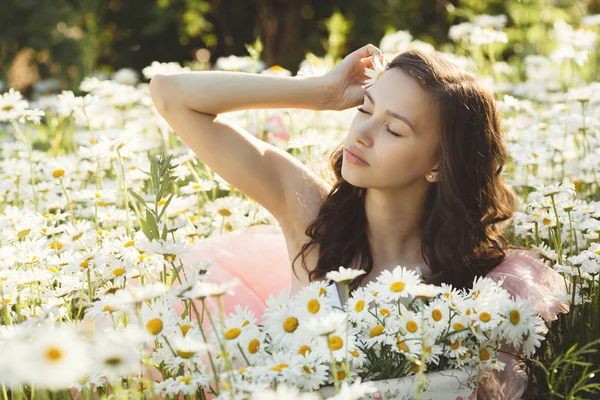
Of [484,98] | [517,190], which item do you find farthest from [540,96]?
[484,98]

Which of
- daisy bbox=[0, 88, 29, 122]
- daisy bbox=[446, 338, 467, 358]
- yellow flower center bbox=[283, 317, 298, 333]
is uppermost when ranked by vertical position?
daisy bbox=[0, 88, 29, 122]

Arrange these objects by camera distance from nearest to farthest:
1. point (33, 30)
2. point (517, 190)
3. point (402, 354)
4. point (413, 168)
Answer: point (402, 354), point (413, 168), point (517, 190), point (33, 30)

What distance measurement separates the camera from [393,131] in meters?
1.70

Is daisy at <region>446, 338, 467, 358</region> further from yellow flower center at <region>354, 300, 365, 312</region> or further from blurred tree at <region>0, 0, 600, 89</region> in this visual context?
blurred tree at <region>0, 0, 600, 89</region>

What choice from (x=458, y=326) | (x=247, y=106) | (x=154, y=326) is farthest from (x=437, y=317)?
(x=247, y=106)

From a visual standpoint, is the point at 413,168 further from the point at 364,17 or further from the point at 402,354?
the point at 364,17

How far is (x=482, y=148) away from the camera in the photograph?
1.84 metres

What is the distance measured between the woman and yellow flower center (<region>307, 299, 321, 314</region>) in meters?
0.47

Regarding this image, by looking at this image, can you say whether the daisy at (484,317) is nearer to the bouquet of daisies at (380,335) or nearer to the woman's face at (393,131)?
the bouquet of daisies at (380,335)

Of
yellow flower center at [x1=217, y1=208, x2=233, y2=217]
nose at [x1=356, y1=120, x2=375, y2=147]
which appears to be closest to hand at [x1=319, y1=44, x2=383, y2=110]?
nose at [x1=356, y1=120, x2=375, y2=147]

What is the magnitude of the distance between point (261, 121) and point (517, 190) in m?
0.97

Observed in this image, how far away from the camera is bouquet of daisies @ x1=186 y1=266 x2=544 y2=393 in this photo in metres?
1.20

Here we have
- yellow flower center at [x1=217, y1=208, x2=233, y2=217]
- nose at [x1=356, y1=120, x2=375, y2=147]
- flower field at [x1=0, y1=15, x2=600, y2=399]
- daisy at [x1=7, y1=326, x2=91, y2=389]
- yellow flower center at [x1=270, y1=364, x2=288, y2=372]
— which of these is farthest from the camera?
yellow flower center at [x1=217, y1=208, x2=233, y2=217]

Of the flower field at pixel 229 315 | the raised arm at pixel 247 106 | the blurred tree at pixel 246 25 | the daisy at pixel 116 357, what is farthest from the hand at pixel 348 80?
the blurred tree at pixel 246 25
